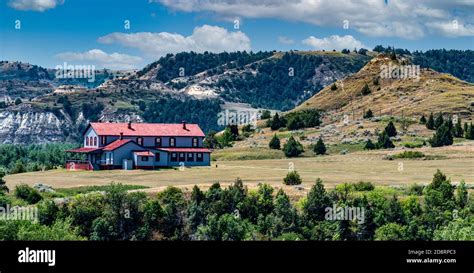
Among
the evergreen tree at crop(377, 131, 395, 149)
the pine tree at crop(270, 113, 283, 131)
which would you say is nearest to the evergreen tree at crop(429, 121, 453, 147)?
the evergreen tree at crop(377, 131, 395, 149)

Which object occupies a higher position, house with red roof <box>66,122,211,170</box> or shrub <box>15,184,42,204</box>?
house with red roof <box>66,122,211,170</box>

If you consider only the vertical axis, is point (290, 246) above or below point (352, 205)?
above

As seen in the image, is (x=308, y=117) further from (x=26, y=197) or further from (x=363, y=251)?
(x=363, y=251)

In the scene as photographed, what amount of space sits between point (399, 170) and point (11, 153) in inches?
3563

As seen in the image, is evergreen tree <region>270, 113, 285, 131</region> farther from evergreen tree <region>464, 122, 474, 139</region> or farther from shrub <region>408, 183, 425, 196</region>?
shrub <region>408, 183, 425, 196</region>

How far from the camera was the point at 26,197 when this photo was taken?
53.8 meters

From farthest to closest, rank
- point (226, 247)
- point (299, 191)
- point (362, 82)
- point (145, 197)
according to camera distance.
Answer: point (362, 82) → point (299, 191) → point (145, 197) → point (226, 247)

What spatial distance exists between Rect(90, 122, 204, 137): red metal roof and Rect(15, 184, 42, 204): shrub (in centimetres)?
3563

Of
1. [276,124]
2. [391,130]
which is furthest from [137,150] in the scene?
[276,124]

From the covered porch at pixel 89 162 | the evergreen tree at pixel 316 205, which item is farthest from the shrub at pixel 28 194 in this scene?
the covered porch at pixel 89 162

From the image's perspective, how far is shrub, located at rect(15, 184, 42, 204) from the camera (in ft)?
174

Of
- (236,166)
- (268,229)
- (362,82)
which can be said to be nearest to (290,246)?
(268,229)

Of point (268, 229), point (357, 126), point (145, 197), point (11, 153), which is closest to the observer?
point (268, 229)

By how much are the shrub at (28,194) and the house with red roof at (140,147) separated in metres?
29.9
